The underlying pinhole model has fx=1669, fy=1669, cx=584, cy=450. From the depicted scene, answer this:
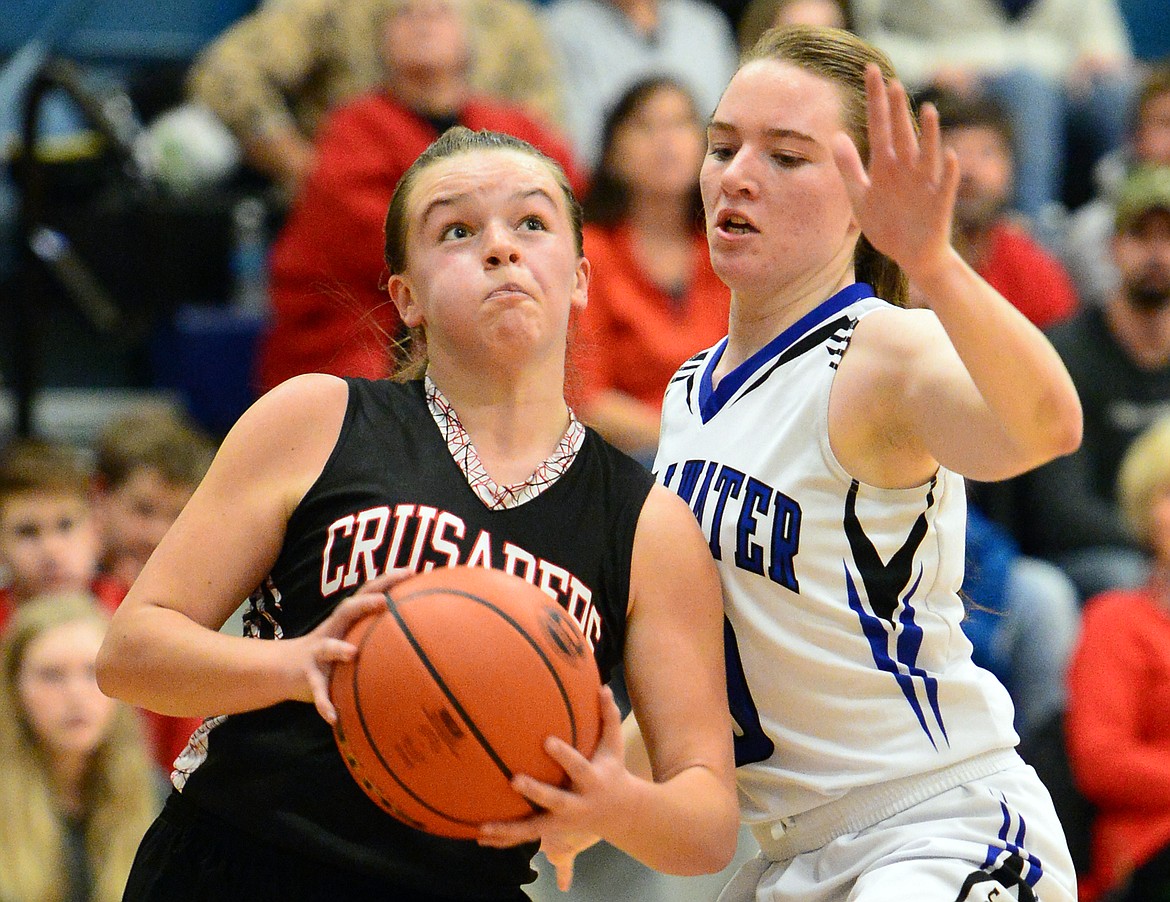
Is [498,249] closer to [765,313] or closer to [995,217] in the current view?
[765,313]

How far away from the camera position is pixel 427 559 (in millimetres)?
2480

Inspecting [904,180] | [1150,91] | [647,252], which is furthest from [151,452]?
[1150,91]

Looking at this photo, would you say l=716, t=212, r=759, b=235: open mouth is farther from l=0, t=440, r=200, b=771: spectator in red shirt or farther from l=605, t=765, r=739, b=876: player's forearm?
l=0, t=440, r=200, b=771: spectator in red shirt

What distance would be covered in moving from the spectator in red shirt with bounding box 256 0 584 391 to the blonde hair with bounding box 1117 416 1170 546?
7.02ft

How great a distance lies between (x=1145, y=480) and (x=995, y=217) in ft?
5.33

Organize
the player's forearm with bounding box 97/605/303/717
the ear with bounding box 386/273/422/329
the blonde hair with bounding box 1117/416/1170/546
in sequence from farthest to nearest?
the blonde hair with bounding box 1117/416/1170/546
the ear with bounding box 386/273/422/329
the player's forearm with bounding box 97/605/303/717

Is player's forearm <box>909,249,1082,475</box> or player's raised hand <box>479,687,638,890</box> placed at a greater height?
player's forearm <box>909,249,1082,475</box>

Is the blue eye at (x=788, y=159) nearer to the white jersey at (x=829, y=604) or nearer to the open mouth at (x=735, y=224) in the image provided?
the open mouth at (x=735, y=224)

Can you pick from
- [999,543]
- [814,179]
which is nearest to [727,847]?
[814,179]

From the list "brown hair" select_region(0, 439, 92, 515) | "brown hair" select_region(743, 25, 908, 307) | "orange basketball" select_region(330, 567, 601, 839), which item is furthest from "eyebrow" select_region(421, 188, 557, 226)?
"brown hair" select_region(0, 439, 92, 515)

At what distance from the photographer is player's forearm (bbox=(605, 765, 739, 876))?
7.62 feet

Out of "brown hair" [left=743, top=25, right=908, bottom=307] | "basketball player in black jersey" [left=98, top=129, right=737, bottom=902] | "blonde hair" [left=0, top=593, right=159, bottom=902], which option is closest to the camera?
"basketball player in black jersey" [left=98, top=129, right=737, bottom=902]

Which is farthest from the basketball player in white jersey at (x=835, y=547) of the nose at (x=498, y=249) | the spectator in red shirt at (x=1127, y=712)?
the spectator in red shirt at (x=1127, y=712)

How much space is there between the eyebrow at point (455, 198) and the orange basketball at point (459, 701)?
0.66 m
